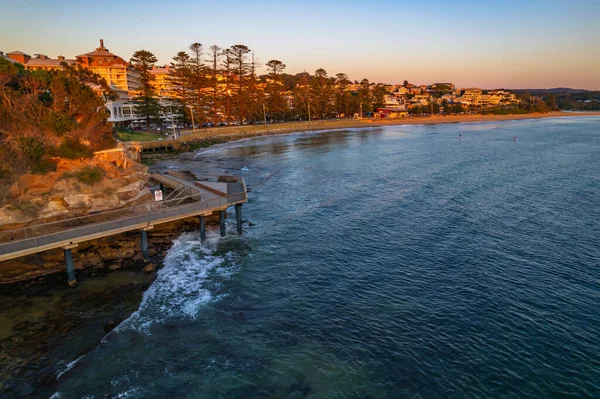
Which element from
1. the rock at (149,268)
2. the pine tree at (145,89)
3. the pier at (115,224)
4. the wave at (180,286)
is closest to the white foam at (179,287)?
the wave at (180,286)

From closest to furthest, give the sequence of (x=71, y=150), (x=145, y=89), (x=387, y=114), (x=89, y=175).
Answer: (x=89, y=175), (x=71, y=150), (x=145, y=89), (x=387, y=114)

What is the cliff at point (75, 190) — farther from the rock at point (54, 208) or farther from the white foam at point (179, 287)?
the white foam at point (179, 287)

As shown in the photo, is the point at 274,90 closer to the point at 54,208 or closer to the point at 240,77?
the point at 240,77

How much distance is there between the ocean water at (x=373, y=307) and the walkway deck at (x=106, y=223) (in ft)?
10.8

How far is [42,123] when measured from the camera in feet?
102

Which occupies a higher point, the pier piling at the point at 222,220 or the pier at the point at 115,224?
the pier at the point at 115,224

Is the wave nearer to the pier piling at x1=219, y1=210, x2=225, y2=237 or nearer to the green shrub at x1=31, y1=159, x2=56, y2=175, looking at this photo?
the pier piling at x1=219, y1=210, x2=225, y2=237

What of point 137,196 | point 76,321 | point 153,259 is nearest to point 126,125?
point 137,196

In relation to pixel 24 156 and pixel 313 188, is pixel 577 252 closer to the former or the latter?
pixel 313 188

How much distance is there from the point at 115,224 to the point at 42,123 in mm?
12972

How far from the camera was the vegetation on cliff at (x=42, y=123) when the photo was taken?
29.1m

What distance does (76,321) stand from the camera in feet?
66.5

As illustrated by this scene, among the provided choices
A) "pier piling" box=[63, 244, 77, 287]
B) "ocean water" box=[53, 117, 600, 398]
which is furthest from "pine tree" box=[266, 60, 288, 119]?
"pier piling" box=[63, 244, 77, 287]

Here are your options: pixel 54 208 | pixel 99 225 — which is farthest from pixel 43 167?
pixel 99 225
